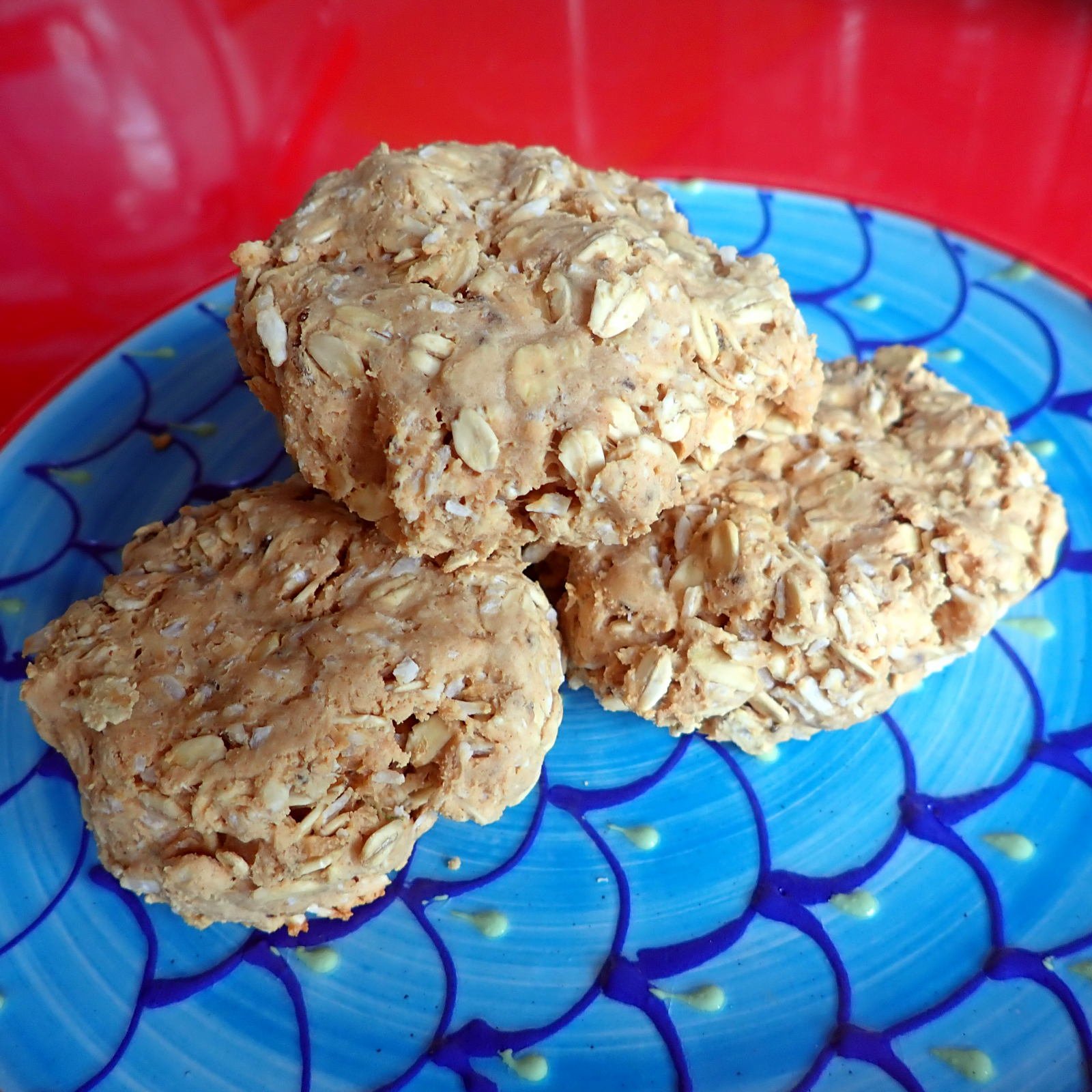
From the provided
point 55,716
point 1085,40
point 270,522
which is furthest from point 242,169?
point 1085,40

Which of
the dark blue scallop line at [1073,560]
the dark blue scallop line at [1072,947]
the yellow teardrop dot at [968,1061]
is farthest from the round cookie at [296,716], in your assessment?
the dark blue scallop line at [1073,560]

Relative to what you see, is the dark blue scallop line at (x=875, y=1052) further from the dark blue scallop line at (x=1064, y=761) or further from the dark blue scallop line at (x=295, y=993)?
the dark blue scallop line at (x=295, y=993)

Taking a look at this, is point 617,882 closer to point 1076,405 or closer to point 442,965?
point 442,965

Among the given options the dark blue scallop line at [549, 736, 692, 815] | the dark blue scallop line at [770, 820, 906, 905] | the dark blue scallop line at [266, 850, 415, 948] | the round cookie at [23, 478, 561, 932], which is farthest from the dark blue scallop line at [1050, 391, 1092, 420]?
the dark blue scallop line at [266, 850, 415, 948]

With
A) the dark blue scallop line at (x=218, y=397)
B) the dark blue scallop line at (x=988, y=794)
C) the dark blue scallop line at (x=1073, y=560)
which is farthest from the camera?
the dark blue scallop line at (x=218, y=397)

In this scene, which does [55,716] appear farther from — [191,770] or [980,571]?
[980,571]

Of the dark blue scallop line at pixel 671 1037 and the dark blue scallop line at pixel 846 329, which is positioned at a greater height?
the dark blue scallop line at pixel 846 329
